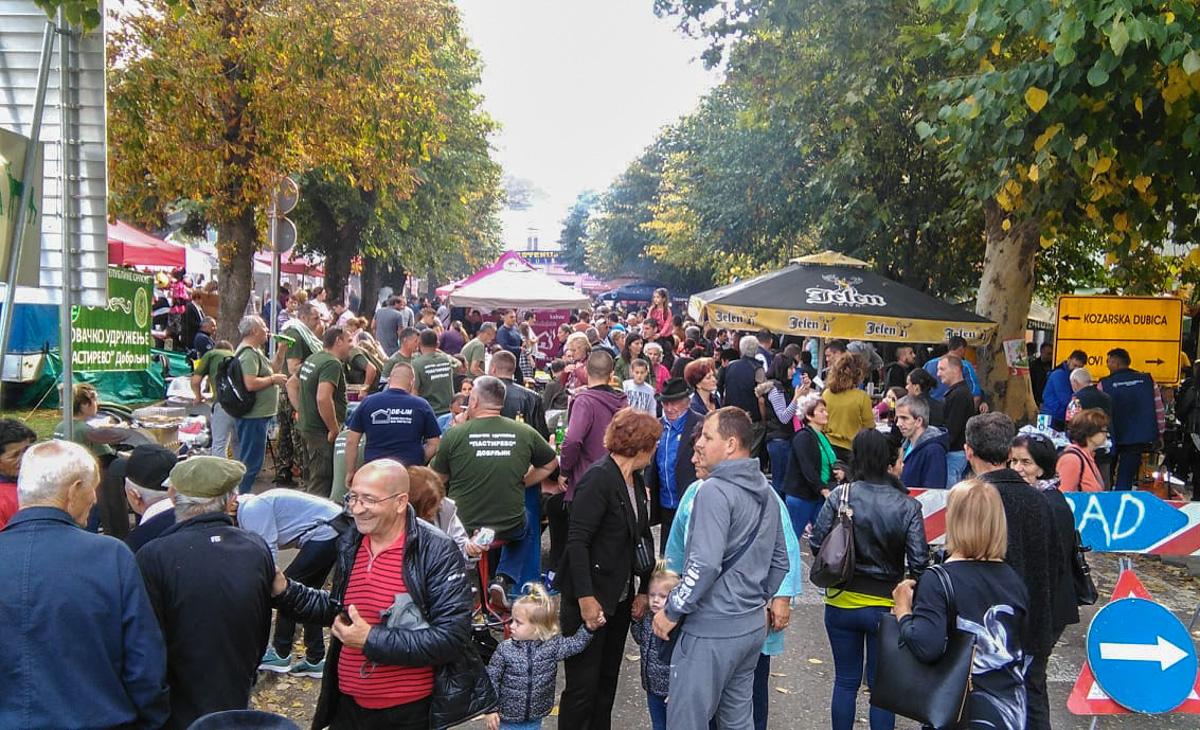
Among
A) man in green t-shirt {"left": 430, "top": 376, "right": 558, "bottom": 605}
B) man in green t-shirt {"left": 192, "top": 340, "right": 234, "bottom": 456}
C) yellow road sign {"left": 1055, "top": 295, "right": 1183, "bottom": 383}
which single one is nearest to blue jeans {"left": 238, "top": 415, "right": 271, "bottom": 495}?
man in green t-shirt {"left": 192, "top": 340, "right": 234, "bottom": 456}

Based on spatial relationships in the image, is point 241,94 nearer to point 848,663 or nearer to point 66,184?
point 66,184

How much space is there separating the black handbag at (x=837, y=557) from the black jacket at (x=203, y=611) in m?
2.65

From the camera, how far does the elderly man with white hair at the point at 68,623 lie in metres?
3.06

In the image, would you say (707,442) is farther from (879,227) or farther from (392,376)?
(879,227)

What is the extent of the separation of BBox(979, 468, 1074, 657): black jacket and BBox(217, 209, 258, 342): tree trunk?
12.2 metres

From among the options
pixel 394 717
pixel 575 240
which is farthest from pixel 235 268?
pixel 575 240

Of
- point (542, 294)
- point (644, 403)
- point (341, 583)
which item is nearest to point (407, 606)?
point (341, 583)

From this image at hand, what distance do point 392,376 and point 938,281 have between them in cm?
1516

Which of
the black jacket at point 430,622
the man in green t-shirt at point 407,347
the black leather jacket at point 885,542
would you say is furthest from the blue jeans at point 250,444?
the black leather jacket at point 885,542

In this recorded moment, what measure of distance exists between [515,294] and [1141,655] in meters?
14.5

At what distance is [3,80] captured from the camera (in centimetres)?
505

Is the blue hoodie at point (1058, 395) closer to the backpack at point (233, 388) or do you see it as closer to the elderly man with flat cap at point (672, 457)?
the elderly man with flat cap at point (672, 457)

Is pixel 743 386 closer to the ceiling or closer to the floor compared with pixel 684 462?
closer to the ceiling

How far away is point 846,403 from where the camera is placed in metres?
8.43
